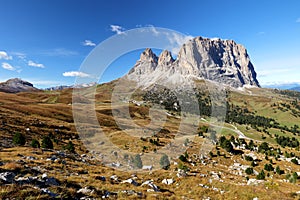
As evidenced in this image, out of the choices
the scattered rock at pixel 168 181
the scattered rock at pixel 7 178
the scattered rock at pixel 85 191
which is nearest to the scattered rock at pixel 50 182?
the scattered rock at pixel 85 191

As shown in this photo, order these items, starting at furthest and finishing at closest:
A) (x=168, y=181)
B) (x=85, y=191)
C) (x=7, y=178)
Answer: (x=168, y=181) → (x=85, y=191) → (x=7, y=178)

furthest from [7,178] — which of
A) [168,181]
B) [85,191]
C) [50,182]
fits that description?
[168,181]

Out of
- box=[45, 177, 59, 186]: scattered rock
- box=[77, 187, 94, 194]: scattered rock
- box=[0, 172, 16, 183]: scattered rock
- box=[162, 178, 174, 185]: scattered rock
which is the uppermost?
box=[0, 172, 16, 183]: scattered rock

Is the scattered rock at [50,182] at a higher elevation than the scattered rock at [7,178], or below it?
below

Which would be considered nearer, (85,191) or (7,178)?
(7,178)

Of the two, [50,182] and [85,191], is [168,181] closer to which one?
[85,191]

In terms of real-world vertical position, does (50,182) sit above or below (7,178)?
below

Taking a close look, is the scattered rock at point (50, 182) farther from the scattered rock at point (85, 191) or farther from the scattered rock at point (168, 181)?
the scattered rock at point (168, 181)

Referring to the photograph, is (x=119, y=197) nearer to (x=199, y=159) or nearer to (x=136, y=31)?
(x=136, y=31)

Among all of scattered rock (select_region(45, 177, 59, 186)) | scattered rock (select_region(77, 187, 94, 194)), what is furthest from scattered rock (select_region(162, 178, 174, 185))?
scattered rock (select_region(45, 177, 59, 186))

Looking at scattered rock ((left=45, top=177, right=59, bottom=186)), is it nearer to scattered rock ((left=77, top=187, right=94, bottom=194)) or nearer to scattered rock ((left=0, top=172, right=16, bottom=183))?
scattered rock ((left=77, top=187, right=94, bottom=194))

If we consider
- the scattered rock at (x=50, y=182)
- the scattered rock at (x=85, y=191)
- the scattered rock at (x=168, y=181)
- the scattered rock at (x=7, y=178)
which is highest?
the scattered rock at (x=7, y=178)

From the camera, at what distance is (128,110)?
15200 centimetres

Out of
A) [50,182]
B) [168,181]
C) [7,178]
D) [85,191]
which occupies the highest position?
[7,178]
